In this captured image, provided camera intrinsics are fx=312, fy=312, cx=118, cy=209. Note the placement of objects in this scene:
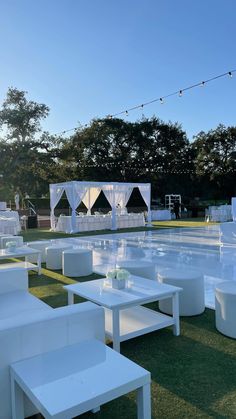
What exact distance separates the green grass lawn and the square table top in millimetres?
455

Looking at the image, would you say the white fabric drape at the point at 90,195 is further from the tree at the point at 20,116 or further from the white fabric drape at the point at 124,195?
the tree at the point at 20,116

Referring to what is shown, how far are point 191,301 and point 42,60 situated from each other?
10515mm

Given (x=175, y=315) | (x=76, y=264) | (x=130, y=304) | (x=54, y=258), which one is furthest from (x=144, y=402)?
(x=54, y=258)

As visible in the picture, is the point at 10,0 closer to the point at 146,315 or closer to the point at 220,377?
the point at 146,315

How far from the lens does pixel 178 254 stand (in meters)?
7.99

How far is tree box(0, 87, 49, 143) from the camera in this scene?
24.2 meters

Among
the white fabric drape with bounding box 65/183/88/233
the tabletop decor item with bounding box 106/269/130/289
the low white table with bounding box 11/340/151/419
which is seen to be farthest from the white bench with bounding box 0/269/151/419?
the white fabric drape with bounding box 65/183/88/233

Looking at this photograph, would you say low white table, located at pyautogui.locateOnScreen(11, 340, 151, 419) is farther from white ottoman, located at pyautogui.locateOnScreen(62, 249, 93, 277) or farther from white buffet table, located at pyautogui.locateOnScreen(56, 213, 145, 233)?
white buffet table, located at pyautogui.locateOnScreen(56, 213, 145, 233)

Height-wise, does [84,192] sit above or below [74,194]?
above

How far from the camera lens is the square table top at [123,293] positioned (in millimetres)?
2917

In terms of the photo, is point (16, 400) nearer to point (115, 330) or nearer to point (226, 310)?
point (115, 330)

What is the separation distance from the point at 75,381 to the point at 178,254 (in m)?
6.60

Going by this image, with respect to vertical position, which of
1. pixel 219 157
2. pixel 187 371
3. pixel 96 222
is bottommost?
pixel 187 371

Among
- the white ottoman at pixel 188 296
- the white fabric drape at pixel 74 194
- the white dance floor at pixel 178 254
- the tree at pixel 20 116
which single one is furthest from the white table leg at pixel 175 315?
the tree at pixel 20 116
